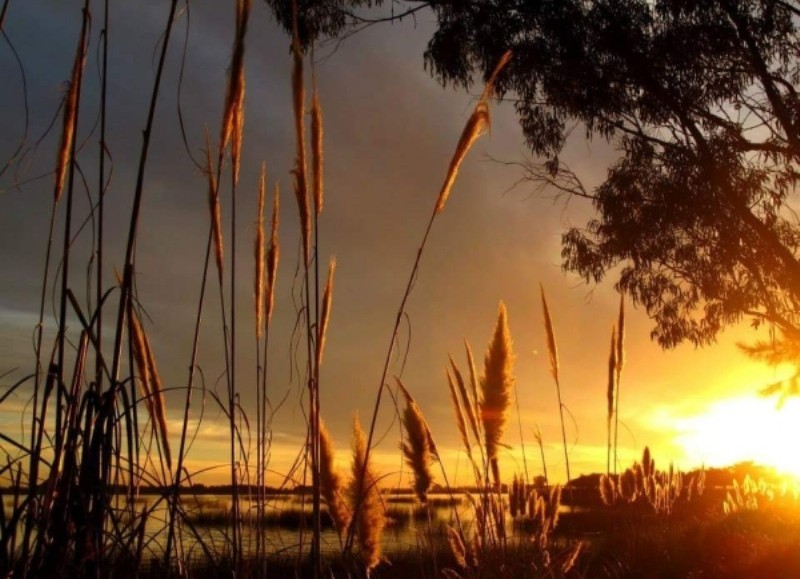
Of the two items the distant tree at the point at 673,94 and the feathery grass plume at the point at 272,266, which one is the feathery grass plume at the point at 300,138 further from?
the distant tree at the point at 673,94

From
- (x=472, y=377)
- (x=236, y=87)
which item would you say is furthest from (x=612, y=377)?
(x=236, y=87)

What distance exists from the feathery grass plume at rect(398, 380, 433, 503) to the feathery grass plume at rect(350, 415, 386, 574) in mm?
208

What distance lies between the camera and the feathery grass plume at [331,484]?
2305mm

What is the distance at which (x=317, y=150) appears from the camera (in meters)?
2.09

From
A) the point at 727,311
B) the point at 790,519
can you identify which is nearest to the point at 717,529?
the point at 790,519

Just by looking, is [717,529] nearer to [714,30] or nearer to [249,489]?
[249,489]

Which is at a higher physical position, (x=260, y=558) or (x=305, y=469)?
(x=305, y=469)

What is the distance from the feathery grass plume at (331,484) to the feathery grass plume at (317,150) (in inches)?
23.4

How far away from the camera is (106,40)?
1.99 m

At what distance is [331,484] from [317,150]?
911mm

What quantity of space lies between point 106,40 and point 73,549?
3.73ft

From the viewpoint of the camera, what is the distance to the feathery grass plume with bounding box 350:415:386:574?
239 centimetres

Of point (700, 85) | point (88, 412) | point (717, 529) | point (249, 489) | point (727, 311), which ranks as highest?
point (700, 85)

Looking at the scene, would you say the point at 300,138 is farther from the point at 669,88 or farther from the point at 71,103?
the point at 669,88
